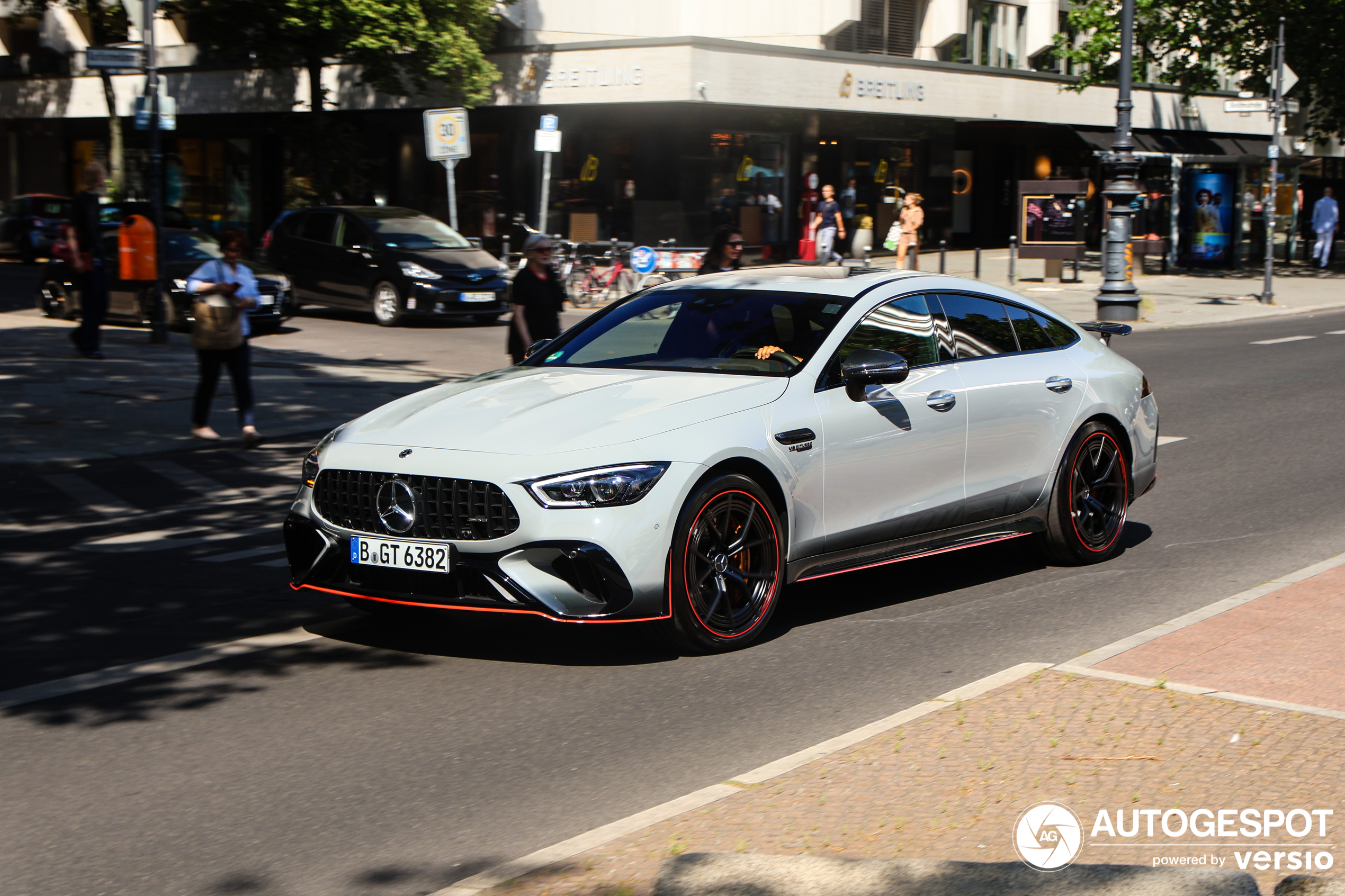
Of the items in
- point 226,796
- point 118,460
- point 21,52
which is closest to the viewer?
point 226,796

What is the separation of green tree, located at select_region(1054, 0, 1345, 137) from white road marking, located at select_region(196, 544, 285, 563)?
3209cm

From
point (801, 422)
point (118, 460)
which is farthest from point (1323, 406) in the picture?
point (118, 460)

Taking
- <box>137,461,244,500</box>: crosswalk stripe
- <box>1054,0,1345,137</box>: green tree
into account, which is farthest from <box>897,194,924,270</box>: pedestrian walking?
<box>137,461,244,500</box>: crosswalk stripe

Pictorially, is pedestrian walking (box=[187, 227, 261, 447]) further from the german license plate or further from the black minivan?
the black minivan

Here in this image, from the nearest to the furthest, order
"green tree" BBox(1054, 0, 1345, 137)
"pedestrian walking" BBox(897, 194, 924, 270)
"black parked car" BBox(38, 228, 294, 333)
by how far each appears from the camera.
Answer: "black parked car" BBox(38, 228, 294, 333), "pedestrian walking" BBox(897, 194, 924, 270), "green tree" BBox(1054, 0, 1345, 137)

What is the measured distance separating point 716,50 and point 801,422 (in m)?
27.1

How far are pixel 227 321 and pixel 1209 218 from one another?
1187 inches

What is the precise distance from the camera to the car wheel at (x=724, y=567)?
5910 mm

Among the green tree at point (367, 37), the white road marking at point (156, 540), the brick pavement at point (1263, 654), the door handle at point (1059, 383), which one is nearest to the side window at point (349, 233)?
the green tree at point (367, 37)

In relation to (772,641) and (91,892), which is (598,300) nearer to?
(772,641)

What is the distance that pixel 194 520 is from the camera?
9.34 m

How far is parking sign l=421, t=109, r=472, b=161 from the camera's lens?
79.6 ft

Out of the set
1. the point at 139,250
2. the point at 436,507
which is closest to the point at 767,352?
the point at 436,507

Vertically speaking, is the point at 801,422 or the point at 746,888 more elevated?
the point at 801,422
